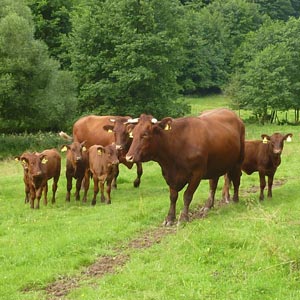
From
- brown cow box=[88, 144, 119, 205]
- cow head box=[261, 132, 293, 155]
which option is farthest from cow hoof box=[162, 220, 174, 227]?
cow head box=[261, 132, 293, 155]

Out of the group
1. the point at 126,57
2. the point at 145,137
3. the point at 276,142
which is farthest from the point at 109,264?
the point at 126,57

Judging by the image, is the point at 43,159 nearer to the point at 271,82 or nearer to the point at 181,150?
the point at 181,150

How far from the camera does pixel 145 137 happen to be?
11.9m

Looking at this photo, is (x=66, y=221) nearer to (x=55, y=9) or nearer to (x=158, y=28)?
(x=158, y=28)

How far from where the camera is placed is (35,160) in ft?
48.9

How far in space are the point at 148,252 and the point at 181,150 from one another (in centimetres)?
328

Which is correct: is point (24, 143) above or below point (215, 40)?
below

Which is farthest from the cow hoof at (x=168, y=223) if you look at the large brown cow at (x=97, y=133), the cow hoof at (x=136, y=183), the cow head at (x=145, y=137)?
the cow hoof at (x=136, y=183)

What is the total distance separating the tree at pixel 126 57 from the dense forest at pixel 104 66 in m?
0.07

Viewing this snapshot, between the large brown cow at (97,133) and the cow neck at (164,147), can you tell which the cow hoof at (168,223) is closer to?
the cow neck at (164,147)

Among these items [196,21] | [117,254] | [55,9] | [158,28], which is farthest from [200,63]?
[117,254]

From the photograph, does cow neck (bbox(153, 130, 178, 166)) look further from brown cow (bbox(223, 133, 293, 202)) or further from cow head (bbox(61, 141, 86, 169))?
cow head (bbox(61, 141, 86, 169))

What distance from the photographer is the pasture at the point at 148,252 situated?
296 inches

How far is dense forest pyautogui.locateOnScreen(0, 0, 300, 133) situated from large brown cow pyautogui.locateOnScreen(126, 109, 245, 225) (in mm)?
20258
